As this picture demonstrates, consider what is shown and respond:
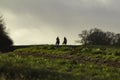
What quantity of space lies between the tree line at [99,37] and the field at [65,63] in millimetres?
42174

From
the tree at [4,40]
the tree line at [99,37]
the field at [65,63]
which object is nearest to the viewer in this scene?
the field at [65,63]

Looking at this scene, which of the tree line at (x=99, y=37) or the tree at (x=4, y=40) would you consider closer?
the tree at (x=4, y=40)

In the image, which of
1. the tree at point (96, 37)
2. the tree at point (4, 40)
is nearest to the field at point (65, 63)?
the tree at point (4, 40)

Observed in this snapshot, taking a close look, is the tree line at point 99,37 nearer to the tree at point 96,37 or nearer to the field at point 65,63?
the tree at point 96,37

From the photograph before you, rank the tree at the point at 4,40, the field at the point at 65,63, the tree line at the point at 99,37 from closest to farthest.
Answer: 1. the field at the point at 65,63
2. the tree at the point at 4,40
3. the tree line at the point at 99,37

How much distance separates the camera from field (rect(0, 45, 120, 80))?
21.3m

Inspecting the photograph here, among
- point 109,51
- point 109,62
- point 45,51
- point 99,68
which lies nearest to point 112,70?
point 99,68

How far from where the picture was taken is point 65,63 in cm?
4291

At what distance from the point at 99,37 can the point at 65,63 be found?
2293 inches

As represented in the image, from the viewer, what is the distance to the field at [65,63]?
840 inches

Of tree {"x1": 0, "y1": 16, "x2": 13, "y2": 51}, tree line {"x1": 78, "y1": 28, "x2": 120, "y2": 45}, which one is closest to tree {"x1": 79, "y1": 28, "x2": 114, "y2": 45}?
tree line {"x1": 78, "y1": 28, "x2": 120, "y2": 45}

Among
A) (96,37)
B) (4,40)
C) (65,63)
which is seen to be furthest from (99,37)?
(65,63)

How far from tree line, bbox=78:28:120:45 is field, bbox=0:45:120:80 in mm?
42174

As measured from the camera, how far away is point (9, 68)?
2147 centimetres
